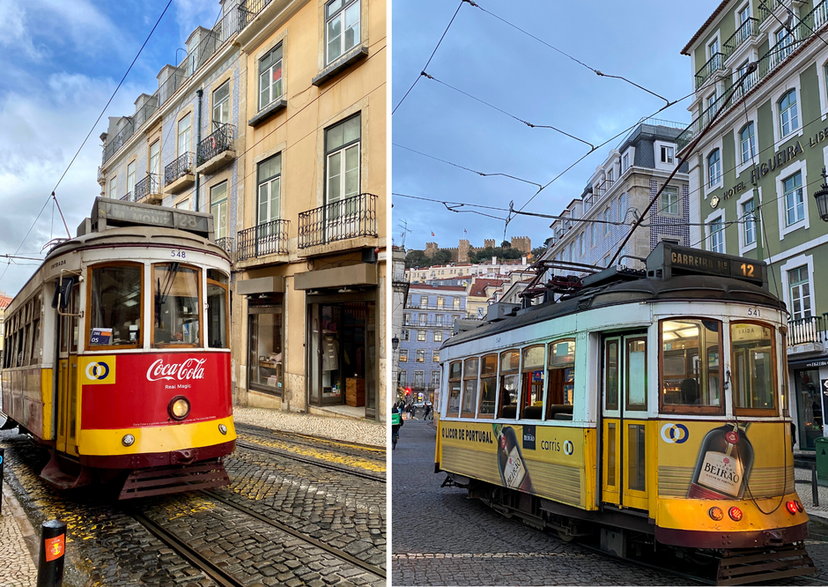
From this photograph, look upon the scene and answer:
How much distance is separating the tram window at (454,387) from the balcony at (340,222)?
1.62 metres

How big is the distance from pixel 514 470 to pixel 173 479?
8.66 ft

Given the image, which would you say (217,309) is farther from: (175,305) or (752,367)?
(752,367)

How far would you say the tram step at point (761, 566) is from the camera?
2.99 metres

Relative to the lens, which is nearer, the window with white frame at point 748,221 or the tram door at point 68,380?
the tram door at point 68,380

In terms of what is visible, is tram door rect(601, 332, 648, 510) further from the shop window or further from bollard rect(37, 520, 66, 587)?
the shop window

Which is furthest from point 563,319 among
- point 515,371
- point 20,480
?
point 20,480

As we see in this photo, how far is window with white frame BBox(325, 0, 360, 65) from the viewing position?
6.58 m

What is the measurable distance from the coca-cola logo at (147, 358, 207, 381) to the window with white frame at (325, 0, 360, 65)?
12.9 feet

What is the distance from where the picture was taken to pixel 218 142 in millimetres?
8391

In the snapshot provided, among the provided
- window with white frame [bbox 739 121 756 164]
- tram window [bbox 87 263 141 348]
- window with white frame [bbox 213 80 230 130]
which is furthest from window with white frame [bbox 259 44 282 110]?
window with white frame [bbox 739 121 756 164]

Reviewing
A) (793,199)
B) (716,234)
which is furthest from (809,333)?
(716,234)

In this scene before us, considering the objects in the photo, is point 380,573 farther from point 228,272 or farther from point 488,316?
point 488,316

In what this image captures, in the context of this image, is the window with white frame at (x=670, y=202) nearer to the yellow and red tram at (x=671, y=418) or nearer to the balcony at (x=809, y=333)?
the yellow and red tram at (x=671, y=418)

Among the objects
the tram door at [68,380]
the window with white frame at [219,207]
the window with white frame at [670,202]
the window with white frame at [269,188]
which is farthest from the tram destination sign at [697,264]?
the window with white frame at [219,207]
